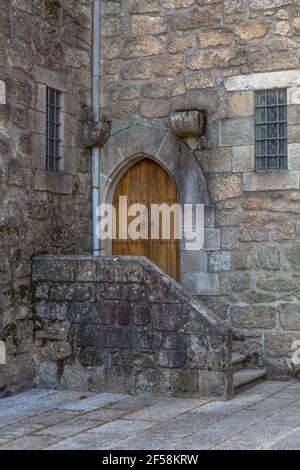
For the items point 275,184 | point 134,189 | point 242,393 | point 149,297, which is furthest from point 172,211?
point 242,393

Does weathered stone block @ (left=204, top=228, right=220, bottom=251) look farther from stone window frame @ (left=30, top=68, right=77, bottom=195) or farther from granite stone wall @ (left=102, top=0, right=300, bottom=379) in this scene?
stone window frame @ (left=30, top=68, right=77, bottom=195)

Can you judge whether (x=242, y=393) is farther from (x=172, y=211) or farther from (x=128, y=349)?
(x=172, y=211)

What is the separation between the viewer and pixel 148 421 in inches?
219

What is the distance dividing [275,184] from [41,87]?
2382mm

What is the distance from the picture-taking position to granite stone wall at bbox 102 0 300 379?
7398 mm

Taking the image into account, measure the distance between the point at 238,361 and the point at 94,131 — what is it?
8.99ft

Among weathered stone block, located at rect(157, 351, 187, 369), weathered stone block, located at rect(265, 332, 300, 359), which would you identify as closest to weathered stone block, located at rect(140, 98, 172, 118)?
weathered stone block, located at rect(265, 332, 300, 359)

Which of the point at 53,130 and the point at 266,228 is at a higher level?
the point at 53,130

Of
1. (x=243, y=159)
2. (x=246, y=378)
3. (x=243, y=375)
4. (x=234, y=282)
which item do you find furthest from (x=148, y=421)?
(x=243, y=159)

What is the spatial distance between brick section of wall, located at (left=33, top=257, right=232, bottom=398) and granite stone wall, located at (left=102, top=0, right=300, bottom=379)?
4.07ft

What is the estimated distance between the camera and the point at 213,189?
770 cm

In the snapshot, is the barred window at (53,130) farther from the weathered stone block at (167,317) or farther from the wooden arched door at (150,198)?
the weathered stone block at (167,317)

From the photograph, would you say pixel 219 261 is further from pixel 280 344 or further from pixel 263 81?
pixel 263 81

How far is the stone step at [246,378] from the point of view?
22.0ft
